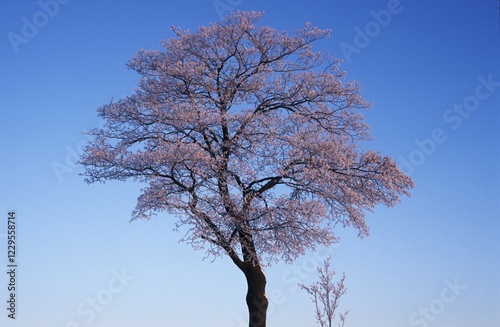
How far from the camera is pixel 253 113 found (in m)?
19.0

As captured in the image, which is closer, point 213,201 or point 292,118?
point 213,201

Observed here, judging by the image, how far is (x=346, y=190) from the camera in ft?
60.0

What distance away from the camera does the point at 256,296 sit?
19000 millimetres

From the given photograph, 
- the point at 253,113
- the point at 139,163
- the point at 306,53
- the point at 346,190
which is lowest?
the point at 346,190

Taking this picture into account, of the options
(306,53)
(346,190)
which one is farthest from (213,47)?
(346,190)

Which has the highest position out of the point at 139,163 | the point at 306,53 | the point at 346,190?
the point at 306,53

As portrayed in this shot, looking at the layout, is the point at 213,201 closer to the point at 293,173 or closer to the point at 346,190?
the point at 293,173

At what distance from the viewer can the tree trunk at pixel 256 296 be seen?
18.9 meters

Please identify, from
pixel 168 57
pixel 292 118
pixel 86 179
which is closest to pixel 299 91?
pixel 292 118

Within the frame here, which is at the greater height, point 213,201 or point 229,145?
point 229,145

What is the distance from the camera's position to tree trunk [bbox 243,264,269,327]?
1894 centimetres

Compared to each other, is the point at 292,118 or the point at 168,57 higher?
the point at 168,57

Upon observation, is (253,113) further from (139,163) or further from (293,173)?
(139,163)

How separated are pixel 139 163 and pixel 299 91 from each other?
537 centimetres
